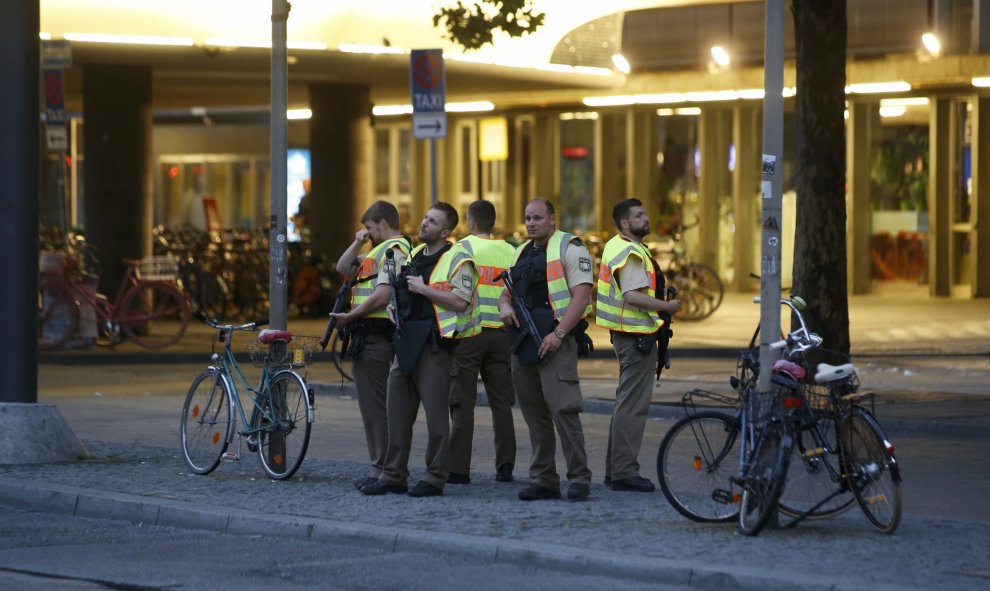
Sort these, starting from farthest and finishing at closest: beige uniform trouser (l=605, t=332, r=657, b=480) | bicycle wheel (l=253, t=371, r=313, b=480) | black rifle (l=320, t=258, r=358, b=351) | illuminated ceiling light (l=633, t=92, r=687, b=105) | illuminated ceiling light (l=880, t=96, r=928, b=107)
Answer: illuminated ceiling light (l=633, t=92, r=687, b=105) → illuminated ceiling light (l=880, t=96, r=928, b=107) → bicycle wheel (l=253, t=371, r=313, b=480) → black rifle (l=320, t=258, r=358, b=351) → beige uniform trouser (l=605, t=332, r=657, b=480)

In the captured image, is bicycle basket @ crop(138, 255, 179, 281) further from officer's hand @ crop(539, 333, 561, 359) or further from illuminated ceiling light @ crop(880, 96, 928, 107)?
illuminated ceiling light @ crop(880, 96, 928, 107)

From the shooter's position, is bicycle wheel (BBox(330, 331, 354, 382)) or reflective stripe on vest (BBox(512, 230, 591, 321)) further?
bicycle wheel (BBox(330, 331, 354, 382))

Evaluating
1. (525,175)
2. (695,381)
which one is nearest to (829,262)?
(695,381)

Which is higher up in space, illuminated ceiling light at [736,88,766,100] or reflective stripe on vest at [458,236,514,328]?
illuminated ceiling light at [736,88,766,100]

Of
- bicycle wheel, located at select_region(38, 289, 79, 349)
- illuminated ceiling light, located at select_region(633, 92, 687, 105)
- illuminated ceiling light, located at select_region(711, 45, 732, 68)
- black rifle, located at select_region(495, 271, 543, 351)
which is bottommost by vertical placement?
bicycle wheel, located at select_region(38, 289, 79, 349)

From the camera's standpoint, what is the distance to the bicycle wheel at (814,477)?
339 inches

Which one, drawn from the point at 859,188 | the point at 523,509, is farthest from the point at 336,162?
the point at 523,509

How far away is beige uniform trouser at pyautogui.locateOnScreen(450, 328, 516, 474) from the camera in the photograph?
10.3 meters

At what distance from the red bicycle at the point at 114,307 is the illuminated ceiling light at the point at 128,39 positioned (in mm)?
2682

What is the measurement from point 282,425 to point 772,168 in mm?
3539

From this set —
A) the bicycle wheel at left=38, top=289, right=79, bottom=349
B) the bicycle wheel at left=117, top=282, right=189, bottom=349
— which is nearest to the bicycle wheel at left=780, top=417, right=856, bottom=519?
the bicycle wheel at left=117, top=282, right=189, bottom=349

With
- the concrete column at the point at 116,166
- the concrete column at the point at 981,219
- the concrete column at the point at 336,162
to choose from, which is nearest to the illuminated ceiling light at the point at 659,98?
the concrete column at the point at 981,219

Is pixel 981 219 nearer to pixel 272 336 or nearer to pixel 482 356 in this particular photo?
pixel 482 356

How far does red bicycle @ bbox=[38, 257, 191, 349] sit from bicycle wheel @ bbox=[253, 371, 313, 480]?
991cm
